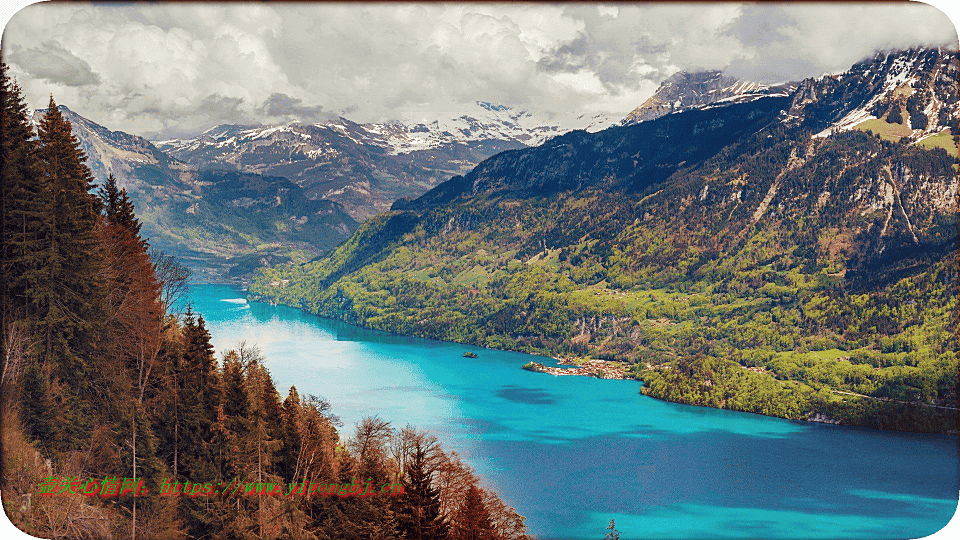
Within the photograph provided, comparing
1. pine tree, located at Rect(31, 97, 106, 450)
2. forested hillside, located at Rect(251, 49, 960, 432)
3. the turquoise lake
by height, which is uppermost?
forested hillside, located at Rect(251, 49, 960, 432)

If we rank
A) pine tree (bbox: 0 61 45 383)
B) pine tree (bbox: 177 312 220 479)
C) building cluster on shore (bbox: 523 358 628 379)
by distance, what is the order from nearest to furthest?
pine tree (bbox: 0 61 45 383) < pine tree (bbox: 177 312 220 479) < building cluster on shore (bbox: 523 358 628 379)

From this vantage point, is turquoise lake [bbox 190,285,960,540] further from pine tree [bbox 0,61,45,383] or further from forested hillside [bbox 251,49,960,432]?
Result: pine tree [bbox 0,61,45,383]

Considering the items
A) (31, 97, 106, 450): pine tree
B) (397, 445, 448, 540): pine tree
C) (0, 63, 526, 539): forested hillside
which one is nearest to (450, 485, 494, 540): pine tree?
(0, 63, 526, 539): forested hillside

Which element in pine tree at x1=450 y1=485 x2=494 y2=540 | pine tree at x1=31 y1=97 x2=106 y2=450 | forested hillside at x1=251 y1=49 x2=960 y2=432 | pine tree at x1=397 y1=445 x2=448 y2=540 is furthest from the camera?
forested hillside at x1=251 y1=49 x2=960 y2=432

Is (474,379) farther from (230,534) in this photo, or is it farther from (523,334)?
(230,534)

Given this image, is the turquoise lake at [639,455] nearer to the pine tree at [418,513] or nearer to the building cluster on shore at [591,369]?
the building cluster on shore at [591,369]

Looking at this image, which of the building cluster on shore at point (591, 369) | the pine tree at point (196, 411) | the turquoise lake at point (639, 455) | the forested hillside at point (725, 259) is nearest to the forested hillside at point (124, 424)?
the pine tree at point (196, 411)
